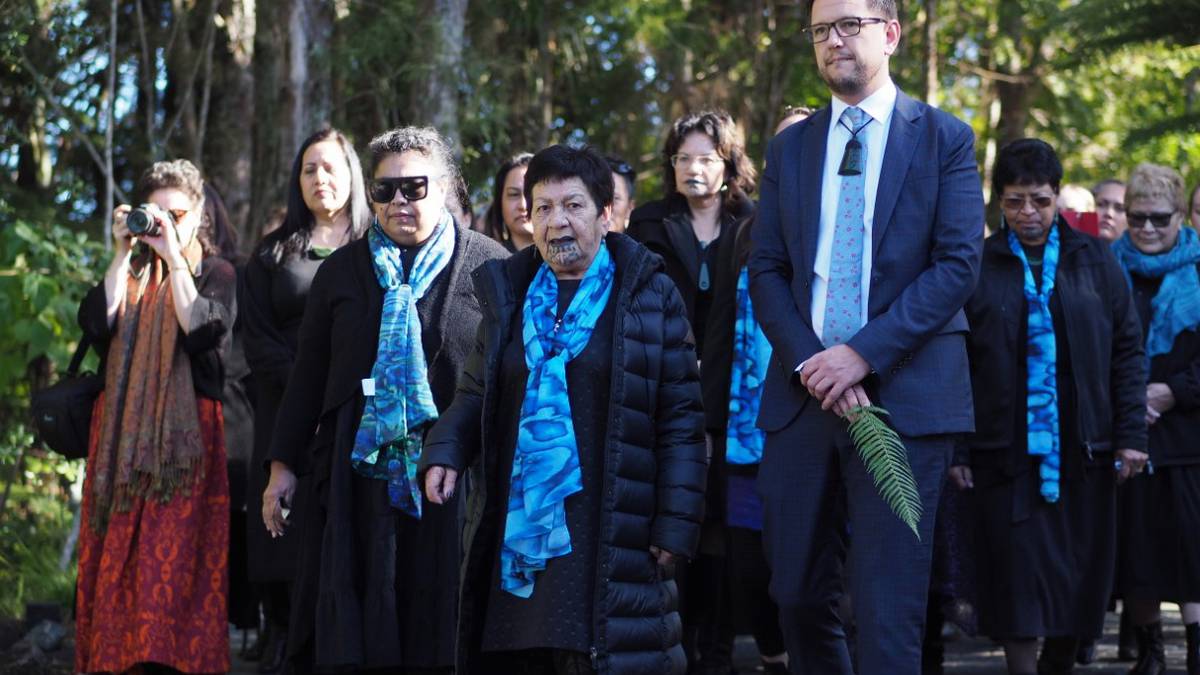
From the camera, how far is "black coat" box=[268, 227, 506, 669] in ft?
18.2

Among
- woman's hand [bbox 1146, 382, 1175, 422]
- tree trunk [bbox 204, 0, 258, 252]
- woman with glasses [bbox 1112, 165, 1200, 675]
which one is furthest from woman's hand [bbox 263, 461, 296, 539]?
tree trunk [bbox 204, 0, 258, 252]

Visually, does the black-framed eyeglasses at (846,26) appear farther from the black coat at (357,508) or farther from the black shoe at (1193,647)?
the black shoe at (1193,647)

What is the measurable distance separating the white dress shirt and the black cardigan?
304 cm

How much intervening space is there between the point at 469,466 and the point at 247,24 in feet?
27.9

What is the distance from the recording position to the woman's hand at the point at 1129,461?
691 cm

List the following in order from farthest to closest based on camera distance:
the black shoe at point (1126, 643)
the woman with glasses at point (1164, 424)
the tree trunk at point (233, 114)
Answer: the tree trunk at point (233, 114) < the black shoe at point (1126, 643) < the woman with glasses at point (1164, 424)

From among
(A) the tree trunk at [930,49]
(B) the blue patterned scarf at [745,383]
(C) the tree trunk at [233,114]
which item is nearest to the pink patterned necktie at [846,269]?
(B) the blue patterned scarf at [745,383]

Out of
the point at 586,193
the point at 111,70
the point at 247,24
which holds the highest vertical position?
the point at 247,24

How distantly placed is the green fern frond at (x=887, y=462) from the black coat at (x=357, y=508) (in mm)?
1699

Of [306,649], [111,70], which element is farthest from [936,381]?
[111,70]

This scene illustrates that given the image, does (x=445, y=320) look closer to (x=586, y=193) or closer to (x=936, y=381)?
(x=586, y=193)

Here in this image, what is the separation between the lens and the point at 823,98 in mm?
17859

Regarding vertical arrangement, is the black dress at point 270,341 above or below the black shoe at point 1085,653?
above

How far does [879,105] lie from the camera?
16.4 feet
